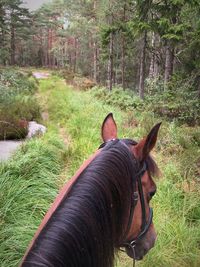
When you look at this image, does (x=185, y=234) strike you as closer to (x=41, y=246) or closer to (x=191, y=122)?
(x=41, y=246)

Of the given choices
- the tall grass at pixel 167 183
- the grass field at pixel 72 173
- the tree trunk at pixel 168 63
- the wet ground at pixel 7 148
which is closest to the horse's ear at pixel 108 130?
the grass field at pixel 72 173

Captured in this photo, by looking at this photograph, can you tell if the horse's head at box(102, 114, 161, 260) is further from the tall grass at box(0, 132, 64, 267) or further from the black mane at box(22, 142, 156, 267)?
the tall grass at box(0, 132, 64, 267)

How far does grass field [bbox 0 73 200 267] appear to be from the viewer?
355 cm

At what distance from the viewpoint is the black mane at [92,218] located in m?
1.31

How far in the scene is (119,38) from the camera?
77.8 ft

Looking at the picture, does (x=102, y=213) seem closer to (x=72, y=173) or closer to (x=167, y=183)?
(x=167, y=183)

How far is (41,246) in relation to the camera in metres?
1.31

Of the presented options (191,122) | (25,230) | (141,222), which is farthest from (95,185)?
(191,122)

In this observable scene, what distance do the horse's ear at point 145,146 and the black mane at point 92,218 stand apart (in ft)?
0.18

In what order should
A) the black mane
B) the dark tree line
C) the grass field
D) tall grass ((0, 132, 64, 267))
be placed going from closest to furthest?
the black mane → tall grass ((0, 132, 64, 267)) → the grass field → the dark tree line

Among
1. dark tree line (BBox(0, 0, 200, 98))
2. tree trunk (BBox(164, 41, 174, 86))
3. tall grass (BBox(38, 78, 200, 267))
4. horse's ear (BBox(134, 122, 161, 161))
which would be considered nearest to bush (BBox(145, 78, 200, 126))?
tree trunk (BBox(164, 41, 174, 86))

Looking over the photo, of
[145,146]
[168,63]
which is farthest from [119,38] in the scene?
[145,146]

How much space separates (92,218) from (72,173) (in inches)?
161

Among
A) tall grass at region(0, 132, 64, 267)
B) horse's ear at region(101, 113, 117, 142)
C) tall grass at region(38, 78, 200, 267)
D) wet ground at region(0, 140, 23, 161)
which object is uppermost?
horse's ear at region(101, 113, 117, 142)
